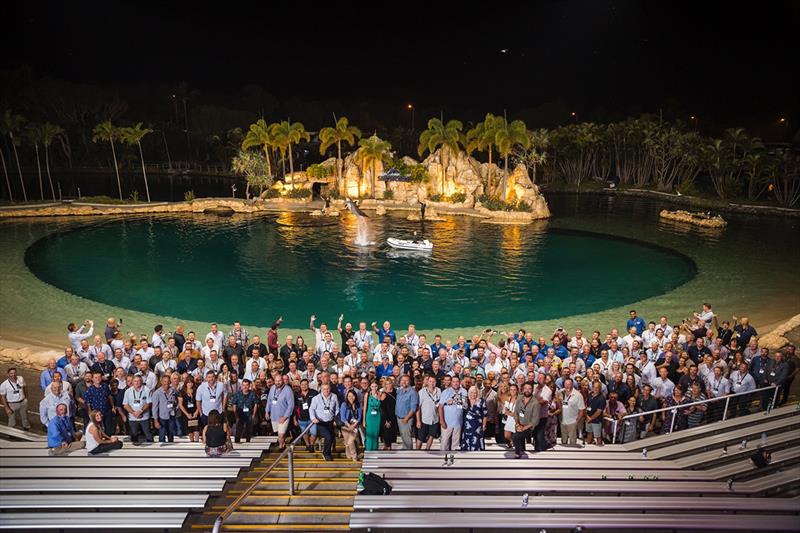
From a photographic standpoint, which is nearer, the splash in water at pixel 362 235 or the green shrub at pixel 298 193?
the splash in water at pixel 362 235

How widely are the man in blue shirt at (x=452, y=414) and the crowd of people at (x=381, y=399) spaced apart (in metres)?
0.02

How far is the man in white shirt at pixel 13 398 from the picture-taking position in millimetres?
10789

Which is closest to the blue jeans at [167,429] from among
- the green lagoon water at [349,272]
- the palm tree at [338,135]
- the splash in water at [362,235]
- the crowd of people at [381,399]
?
the crowd of people at [381,399]

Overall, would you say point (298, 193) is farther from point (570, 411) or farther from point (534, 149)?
point (570, 411)

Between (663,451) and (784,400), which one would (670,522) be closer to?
(663,451)

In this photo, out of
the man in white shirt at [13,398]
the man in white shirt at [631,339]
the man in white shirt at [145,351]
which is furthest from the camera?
the man in white shirt at [631,339]

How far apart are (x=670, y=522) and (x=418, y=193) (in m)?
47.3

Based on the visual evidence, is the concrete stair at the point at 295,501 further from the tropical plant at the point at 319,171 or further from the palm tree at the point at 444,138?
the tropical plant at the point at 319,171

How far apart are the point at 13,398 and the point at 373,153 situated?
44063 millimetres

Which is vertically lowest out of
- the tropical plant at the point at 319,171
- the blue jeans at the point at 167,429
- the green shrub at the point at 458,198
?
the blue jeans at the point at 167,429

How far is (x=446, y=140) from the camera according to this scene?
52.8 meters

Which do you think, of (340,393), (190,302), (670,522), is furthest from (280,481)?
(190,302)

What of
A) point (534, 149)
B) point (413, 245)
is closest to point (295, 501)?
point (413, 245)

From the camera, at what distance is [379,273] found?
29281mm
